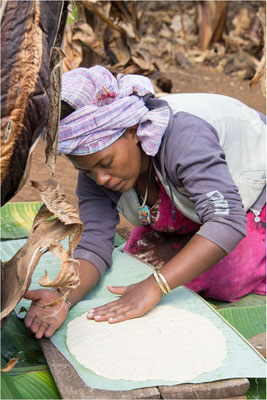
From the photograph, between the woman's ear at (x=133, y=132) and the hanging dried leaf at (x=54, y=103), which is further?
the woman's ear at (x=133, y=132)

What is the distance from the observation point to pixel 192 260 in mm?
1638

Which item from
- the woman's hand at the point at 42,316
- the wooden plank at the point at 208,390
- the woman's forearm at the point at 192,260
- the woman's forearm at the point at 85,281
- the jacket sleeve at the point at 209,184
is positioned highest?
the jacket sleeve at the point at 209,184

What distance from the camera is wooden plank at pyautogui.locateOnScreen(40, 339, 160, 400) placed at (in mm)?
1336

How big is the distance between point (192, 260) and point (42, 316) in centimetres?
51

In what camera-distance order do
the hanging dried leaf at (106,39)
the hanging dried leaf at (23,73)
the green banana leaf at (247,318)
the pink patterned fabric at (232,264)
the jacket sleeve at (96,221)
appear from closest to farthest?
the hanging dried leaf at (23,73)
the green banana leaf at (247,318)
the jacket sleeve at (96,221)
the pink patterned fabric at (232,264)
the hanging dried leaf at (106,39)

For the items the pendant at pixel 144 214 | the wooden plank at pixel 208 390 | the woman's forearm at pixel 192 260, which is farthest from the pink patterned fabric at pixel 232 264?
the wooden plank at pixel 208 390

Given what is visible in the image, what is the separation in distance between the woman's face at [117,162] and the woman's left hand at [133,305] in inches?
13.7

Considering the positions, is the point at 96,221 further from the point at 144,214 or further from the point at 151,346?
the point at 151,346

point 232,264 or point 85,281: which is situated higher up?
point 85,281

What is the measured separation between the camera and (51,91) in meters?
1.02

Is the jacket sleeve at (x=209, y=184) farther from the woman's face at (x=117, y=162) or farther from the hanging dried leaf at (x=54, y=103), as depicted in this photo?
the hanging dried leaf at (x=54, y=103)

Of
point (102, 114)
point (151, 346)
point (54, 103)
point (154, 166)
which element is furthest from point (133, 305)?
point (54, 103)

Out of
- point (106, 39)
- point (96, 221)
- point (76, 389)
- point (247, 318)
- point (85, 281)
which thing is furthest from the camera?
point (106, 39)

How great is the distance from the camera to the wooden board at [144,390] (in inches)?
52.9
